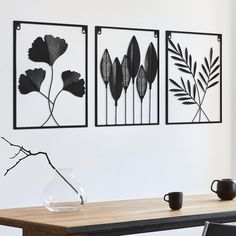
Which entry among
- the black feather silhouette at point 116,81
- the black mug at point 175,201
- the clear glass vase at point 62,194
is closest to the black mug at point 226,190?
the black mug at point 175,201

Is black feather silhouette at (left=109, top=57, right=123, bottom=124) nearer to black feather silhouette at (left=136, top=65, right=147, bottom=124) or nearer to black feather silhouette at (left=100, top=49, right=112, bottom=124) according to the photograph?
black feather silhouette at (left=100, top=49, right=112, bottom=124)

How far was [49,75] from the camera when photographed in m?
5.16

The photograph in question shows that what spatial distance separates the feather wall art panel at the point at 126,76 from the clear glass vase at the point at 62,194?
1.44 metres

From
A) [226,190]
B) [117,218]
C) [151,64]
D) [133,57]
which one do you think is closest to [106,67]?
[133,57]

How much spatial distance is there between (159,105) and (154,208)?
175 centimetres

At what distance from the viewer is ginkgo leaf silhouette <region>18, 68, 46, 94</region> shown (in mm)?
5027

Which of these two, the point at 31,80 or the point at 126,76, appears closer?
the point at 31,80

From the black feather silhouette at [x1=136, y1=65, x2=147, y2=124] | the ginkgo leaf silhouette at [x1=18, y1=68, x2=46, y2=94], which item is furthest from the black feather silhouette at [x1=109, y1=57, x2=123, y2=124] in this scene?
the ginkgo leaf silhouette at [x1=18, y1=68, x2=46, y2=94]

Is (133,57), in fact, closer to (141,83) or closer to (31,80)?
(141,83)

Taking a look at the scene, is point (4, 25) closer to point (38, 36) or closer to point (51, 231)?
point (38, 36)

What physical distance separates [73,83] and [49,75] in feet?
0.62

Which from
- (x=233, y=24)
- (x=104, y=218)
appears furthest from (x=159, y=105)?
(x=104, y=218)

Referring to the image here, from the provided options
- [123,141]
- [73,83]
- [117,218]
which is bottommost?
[117,218]

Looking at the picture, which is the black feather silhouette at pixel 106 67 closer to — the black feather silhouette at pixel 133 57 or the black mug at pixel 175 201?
the black feather silhouette at pixel 133 57
